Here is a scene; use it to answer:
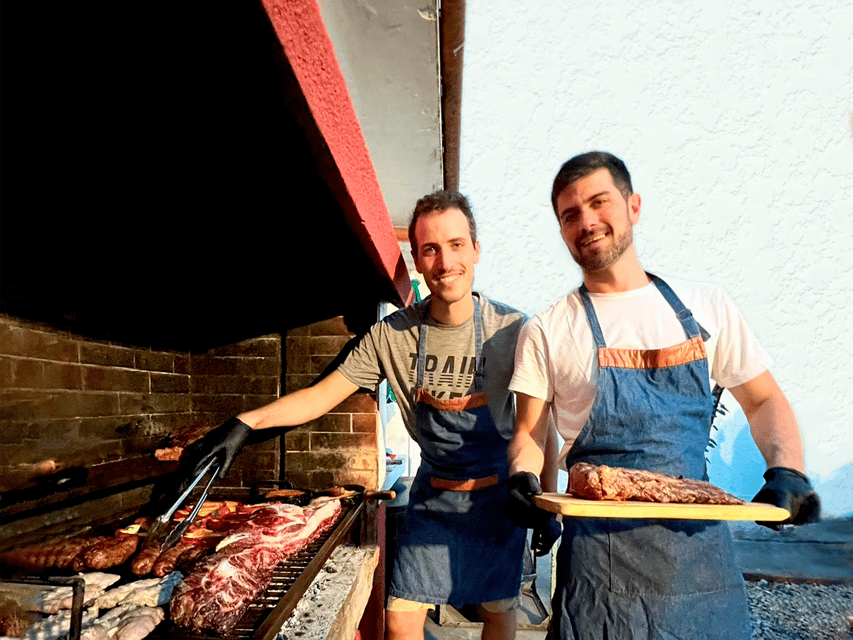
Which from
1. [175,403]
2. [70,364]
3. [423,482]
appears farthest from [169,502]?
[423,482]

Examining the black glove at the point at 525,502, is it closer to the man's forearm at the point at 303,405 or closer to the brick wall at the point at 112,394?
the man's forearm at the point at 303,405

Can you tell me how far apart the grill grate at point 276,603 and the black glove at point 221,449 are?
621mm

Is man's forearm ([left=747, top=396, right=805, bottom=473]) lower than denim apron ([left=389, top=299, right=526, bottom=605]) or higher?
higher

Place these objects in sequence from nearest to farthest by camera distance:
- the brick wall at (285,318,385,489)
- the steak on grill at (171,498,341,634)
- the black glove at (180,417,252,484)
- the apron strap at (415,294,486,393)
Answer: the steak on grill at (171,498,341,634)
the black glove at (180,417,252,484)
the apron strap at (415,294,486,393)
the brick wall at (285,318,385,489)

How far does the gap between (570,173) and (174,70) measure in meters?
1.64

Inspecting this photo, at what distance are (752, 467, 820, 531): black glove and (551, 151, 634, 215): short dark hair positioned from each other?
1.31 m

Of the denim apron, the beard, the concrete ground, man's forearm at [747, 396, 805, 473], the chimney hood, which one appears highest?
the chimney hood

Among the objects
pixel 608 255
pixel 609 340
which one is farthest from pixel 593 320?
pixel 608 255

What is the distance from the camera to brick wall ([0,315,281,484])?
2.20 meters

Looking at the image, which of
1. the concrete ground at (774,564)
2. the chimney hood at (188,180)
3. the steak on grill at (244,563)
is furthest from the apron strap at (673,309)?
the concrete ground at (774,564)

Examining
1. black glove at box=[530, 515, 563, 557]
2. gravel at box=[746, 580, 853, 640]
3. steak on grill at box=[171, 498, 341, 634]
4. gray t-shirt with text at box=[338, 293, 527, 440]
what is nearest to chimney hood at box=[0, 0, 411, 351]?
gray t-shirt with text at box=[338, 293, 527, 440]

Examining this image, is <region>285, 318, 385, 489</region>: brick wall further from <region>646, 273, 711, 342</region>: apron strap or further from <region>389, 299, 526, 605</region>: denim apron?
<region>646, 273, 711, 342</region>: apron strap

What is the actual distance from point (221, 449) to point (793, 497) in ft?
8.14

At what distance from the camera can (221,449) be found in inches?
108
